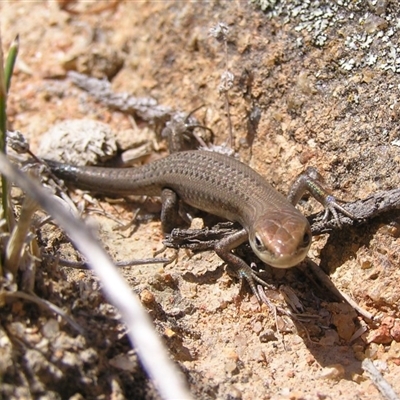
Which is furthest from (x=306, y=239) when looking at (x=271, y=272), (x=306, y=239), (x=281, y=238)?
(x=271, y=272)

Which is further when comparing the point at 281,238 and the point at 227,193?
the point at 227,193

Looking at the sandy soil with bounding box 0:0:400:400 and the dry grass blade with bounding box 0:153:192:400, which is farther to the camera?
the sandy soil with bounding box 0:0:400:400

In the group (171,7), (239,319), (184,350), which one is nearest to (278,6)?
(171,7)

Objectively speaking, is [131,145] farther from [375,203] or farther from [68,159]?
[375,203]

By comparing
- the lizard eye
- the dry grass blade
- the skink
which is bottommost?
the dry grass blade

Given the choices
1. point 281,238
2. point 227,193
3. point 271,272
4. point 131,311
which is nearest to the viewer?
point 131,311

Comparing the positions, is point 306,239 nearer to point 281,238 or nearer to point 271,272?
point 281,238

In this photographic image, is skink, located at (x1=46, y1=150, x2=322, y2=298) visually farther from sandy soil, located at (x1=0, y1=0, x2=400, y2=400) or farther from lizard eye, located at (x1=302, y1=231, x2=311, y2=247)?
sandy soil, located at (x1=0, y1=0, x2=400, y2=400)

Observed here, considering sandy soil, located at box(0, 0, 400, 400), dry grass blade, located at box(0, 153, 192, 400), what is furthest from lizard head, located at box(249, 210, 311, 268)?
dry grass blade, located at box(0, 153, 192, 400)
